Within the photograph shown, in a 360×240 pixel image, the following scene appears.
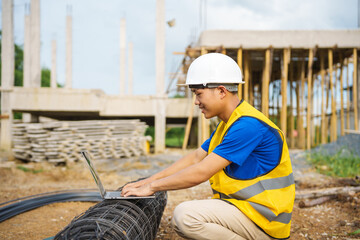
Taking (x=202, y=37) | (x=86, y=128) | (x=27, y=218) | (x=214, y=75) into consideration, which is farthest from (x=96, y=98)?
(x=214, y=75)

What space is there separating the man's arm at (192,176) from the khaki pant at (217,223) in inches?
9.2

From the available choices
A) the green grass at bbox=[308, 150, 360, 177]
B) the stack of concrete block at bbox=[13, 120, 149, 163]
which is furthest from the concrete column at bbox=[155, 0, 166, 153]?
the green grass at bbox=[308, 150, 360, 177]

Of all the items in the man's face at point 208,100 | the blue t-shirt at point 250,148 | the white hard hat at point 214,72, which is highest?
the white hard hat at point 214,72

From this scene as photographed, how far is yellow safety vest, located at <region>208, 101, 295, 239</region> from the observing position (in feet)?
6.56

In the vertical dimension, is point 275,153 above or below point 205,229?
above

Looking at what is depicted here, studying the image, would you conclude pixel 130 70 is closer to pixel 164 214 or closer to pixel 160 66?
pixel 160 66

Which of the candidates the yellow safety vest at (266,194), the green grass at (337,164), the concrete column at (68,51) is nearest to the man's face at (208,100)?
→ the yellow safety vest at (266,194)

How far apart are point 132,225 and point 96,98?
10.2 m

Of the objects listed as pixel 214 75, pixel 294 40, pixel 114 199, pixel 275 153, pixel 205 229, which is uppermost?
pixel 294 40

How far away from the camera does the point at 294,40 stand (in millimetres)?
10555

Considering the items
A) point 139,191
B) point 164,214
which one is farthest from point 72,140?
point 139,191

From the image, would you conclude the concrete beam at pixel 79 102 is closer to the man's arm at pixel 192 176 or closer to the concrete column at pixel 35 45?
the concrete column at pixel 35 45

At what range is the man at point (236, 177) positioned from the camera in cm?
196

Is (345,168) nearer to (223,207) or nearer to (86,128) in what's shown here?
(223,207)
